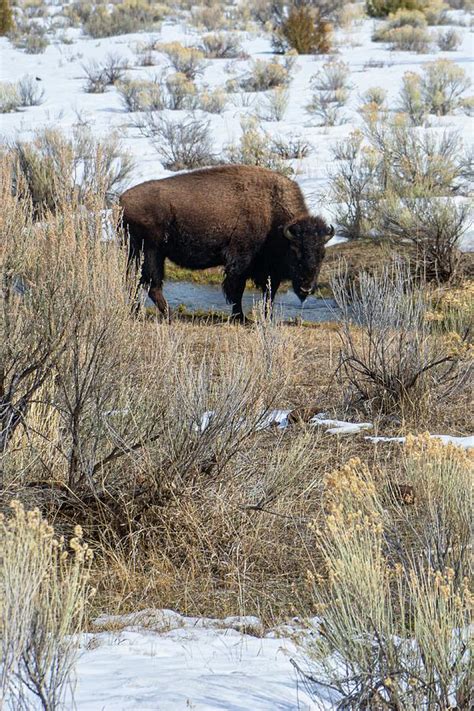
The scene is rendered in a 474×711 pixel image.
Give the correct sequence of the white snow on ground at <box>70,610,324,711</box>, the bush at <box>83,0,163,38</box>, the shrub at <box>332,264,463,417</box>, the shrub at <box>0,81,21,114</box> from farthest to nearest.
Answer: the bush at <box>83,0,163,38</box>
the shrub at <box>0,81,21,114</box>
the shrub at <box>332,264,463,417</box>
the white snow on ground at <box>70,610,324,711</box>

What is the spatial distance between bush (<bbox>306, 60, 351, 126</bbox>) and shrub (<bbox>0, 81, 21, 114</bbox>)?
6.25 metres

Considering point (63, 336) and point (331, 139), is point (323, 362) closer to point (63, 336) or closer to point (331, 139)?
point (63, 336)

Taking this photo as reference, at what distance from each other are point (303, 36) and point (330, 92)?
4.96 m

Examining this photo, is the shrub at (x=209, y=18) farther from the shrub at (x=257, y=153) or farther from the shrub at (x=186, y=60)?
the shrub at (x=257, y=153)

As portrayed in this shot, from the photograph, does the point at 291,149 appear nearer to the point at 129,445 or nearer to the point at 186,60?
the point at 186,60

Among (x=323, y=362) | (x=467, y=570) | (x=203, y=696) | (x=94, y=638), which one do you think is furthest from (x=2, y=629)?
(x=323, y=362)

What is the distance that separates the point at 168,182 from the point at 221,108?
34.8 ft

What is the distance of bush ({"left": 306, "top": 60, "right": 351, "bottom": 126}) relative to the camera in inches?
833

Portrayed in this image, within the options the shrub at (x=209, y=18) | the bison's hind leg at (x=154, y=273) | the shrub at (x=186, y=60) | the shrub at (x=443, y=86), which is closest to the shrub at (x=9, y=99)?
the shrub at (x=186, y=60)

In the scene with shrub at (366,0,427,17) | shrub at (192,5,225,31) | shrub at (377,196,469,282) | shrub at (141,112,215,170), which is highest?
shrub at (366,0,427,17)

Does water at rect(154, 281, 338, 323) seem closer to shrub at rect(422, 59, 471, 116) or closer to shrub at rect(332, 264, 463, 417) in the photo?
shrub at rect(332, 264, 463, 417)

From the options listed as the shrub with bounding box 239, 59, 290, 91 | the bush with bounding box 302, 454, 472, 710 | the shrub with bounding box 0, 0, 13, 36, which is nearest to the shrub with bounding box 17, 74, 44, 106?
the shrub with bounding box 239, 59, 290, 91

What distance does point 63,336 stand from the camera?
16.2 ft

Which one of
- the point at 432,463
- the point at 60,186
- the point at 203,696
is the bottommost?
the point at 203,696
